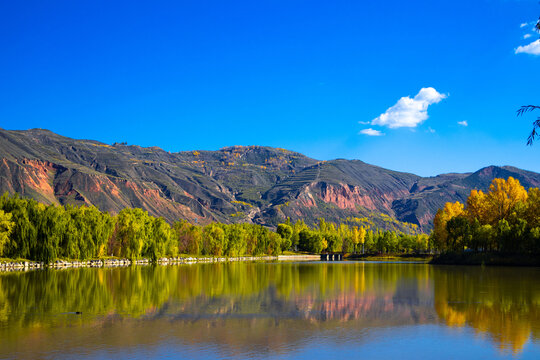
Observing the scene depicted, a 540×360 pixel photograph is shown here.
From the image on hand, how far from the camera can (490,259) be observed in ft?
292

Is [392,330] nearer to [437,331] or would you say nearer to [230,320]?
[437,331]

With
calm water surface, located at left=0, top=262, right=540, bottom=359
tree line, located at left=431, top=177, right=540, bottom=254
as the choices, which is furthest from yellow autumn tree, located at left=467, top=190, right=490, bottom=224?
calm water surface, located at left=0, top=262, right=540, bottom=359

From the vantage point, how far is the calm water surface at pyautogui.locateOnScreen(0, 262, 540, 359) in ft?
57.1

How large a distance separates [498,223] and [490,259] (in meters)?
7.72

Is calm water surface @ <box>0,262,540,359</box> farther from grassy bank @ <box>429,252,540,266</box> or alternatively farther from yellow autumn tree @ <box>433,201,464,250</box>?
yellow autumn tree @ <box>433,201,464,250</box>

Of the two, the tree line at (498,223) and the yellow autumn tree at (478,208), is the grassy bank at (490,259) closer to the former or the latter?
the tree line at (498,223)

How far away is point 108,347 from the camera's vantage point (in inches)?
702

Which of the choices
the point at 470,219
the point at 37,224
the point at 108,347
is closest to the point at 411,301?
the point at 108,347

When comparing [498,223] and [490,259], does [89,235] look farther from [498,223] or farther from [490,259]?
[498,223]

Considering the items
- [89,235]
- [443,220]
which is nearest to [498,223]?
[443,220]

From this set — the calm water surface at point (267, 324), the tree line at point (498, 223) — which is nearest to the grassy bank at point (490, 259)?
the tree line at point (498, 223)

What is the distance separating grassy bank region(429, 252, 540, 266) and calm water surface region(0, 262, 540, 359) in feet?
170

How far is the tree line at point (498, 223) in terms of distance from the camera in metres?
86.2

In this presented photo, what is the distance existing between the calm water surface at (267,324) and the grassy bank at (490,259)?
5185cm
